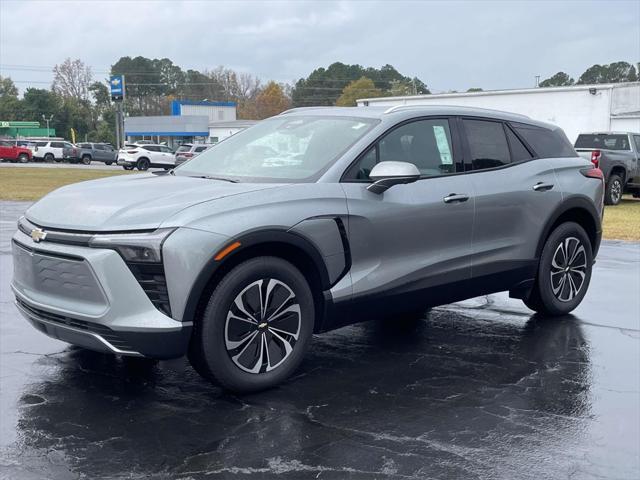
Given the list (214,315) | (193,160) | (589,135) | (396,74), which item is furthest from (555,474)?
(396,74)

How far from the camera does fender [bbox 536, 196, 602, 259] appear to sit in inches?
253

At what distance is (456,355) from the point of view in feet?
18.6

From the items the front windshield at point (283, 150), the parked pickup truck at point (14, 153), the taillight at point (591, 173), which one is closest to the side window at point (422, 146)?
the front windshield at point (283, 150)

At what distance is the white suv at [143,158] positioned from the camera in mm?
44969

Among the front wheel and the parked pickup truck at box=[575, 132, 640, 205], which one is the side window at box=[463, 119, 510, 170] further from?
the front wheel

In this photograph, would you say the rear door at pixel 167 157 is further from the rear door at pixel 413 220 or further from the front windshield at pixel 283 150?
the rear door at pixel 413 220

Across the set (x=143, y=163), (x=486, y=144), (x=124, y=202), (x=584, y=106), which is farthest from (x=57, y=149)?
(x=124, y=202)

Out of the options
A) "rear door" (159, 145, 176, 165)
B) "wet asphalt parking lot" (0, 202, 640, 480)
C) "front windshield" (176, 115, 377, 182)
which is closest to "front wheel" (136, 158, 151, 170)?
"rear door" (159, 145, 176, 165)

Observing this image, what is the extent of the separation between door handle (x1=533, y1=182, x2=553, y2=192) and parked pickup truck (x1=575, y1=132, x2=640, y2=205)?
44.5 ft

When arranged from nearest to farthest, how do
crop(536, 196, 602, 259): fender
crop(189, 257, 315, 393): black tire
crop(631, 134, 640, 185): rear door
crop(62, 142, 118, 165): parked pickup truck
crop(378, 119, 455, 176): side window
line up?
crop(189, 257, 315, 393): black tire, crop(378, 119, 455, 176): side window, crop(536, 196, 602, 259): fender, crop(631, 134, 640, 185): rear door, crop(62, 142, 118, 165): parked pickup truck

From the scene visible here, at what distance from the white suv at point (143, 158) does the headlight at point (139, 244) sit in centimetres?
4068

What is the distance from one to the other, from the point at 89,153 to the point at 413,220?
5515 cm

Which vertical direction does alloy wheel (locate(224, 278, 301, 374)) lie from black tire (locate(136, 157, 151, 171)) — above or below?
below

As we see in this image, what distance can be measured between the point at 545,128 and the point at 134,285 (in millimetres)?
4257
